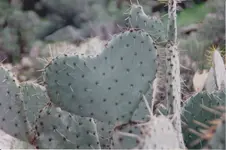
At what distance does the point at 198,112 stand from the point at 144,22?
1.92 ft

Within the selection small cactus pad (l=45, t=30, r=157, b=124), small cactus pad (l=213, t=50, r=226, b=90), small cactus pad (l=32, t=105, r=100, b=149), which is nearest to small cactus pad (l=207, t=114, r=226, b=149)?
small cactus pad (l=32, t=105, r=100, b=149)

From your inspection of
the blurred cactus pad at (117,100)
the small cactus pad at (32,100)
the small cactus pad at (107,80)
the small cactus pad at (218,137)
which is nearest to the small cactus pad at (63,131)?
the blurred cactus pad at (117,100)

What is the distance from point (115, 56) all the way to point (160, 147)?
738mm

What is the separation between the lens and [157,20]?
2.19 meters

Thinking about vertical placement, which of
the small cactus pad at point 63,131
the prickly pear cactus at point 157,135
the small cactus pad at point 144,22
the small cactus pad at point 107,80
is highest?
the small cactus pad at point 144,22

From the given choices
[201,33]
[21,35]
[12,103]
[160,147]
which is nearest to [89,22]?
[21,35]

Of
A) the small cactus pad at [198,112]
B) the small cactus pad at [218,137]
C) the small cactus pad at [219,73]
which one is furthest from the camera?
the small cactus pad at [219,73]

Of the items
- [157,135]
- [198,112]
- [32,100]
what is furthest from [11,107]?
[157,135]

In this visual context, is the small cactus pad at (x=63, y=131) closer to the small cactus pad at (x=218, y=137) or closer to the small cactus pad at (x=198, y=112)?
the small cactus pad at (x=198, y=112)

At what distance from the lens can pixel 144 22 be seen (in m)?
2.11

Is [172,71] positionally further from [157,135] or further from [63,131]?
[157,135]

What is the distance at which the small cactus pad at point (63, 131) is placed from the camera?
58.7 inches

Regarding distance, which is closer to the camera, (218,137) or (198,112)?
(218,137)

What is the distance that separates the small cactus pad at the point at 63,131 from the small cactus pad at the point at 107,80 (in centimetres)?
20
